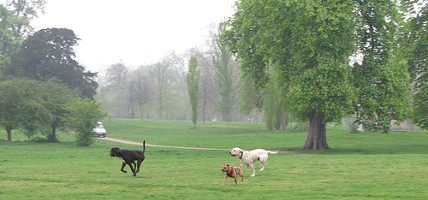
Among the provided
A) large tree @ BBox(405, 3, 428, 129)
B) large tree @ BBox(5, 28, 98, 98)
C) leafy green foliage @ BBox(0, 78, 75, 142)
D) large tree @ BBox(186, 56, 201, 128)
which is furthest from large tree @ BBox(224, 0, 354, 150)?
large tree @ BBox(186, 56, 201, 128)

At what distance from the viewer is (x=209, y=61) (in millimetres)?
89062

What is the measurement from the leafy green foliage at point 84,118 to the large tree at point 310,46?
1487cm

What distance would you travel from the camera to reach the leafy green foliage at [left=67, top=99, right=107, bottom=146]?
37.2 meters

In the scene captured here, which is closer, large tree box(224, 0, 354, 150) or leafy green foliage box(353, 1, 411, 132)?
large tree box(224, 0, 354, 150)

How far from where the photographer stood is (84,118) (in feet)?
122

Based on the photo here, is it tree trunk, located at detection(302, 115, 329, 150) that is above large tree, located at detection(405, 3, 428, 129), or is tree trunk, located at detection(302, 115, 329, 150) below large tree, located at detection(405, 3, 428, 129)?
below

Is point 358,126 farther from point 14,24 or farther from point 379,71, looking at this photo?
point 14,24

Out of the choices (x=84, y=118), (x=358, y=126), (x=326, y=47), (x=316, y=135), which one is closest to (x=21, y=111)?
(x=84, y=118)

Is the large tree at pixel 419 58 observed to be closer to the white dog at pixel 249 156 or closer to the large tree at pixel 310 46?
the large tree at pixel 310 46

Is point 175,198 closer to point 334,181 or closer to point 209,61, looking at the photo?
point 334,181

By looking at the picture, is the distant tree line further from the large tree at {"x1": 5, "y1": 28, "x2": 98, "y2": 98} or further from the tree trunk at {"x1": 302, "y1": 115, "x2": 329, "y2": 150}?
the large tree at {"x1": 5, "y1": 28, "x2": 98, "y2": 98}

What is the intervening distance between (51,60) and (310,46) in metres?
44.5

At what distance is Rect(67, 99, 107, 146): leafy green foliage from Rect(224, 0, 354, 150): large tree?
48.8 ft

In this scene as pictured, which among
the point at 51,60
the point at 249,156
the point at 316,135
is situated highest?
the point at 51,60
